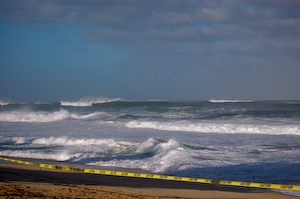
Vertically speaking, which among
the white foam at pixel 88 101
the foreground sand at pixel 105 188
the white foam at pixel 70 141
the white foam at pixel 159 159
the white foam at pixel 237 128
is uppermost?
the white foam at pixel 88 101

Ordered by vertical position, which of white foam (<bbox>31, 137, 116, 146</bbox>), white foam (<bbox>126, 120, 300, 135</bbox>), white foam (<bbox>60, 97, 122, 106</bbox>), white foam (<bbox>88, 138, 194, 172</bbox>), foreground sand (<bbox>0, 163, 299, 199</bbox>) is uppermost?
white foam (<bbox>60, 97, 122, 106</bbox>)

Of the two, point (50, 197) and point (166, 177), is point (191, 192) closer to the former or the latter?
point (166, 177)

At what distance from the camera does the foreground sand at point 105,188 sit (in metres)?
4.01

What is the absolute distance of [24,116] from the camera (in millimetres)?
25453

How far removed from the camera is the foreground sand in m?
4.01

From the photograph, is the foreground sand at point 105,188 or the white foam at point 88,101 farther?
the white foam at point 88,101

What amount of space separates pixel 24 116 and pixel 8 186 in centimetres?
2386

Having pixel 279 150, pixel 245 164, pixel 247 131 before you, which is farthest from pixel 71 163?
pixel 247 131

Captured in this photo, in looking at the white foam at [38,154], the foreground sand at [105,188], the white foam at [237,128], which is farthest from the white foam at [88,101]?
the foreground sand at [105,188]

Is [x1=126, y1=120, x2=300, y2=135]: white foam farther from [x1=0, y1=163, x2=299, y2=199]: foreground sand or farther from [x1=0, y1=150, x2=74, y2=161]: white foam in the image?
[x1=0, y1=163, x2=299, y2=199]: foreground sand

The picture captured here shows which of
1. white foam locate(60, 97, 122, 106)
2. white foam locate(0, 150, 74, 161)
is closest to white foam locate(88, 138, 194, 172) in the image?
white foam locate(0, 150, 74, 161)

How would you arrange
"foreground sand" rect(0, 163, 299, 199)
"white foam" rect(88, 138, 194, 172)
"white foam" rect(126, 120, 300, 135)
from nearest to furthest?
1. "foreground sand" rect(0, 163, 299, 199)
2. "white foam" rect(88, 138, 194, 172)
3. "white foam" rect(126, 120, 300, 135)

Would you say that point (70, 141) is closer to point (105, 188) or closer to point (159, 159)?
point (159, 159)

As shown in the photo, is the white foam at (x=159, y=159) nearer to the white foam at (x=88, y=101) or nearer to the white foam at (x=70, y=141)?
the white foam at (x=70, y=141)
